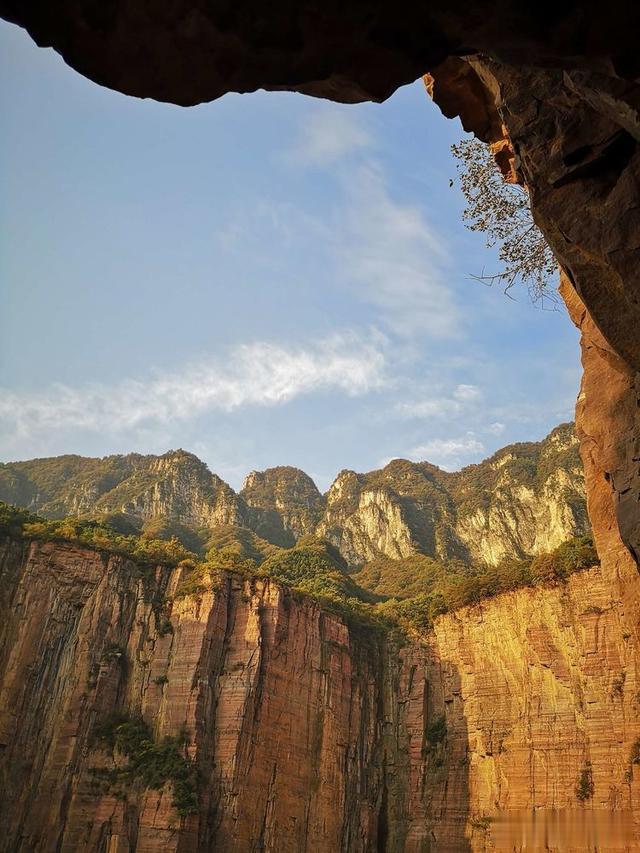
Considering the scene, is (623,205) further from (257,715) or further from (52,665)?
(52,665)

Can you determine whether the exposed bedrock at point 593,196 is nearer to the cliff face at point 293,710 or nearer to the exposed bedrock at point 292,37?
the exposed bedrock at point 292,37

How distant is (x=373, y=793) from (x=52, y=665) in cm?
1729

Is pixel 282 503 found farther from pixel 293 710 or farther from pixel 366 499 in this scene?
pixel 293 710

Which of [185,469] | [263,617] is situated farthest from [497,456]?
[263,617]

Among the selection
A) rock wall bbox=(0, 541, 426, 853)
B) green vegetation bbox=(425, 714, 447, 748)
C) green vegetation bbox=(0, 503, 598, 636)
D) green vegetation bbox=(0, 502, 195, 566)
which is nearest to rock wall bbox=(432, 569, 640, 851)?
green vegetation bbox=(425, 714, 447, 748)

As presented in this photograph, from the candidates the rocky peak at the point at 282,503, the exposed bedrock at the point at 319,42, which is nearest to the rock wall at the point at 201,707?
the exposed bedrock at the point at 319,42

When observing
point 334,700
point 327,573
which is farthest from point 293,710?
point 327,573

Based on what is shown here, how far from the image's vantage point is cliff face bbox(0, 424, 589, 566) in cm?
6575

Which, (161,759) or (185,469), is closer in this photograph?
(161,759)

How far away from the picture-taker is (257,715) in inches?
A: 1242

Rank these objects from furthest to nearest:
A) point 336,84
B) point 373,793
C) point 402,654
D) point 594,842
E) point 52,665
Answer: point 402,654
point 373,793
point 52,665
point 594,842
point 336,84

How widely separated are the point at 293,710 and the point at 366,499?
50.6m

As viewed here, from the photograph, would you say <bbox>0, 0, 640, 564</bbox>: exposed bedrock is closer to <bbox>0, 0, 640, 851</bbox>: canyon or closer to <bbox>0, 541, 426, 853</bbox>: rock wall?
<bbox>0, 0, 640, 851</bbox>: canyon

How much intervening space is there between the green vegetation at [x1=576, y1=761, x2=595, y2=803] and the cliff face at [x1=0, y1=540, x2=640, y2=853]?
0.64 ft
